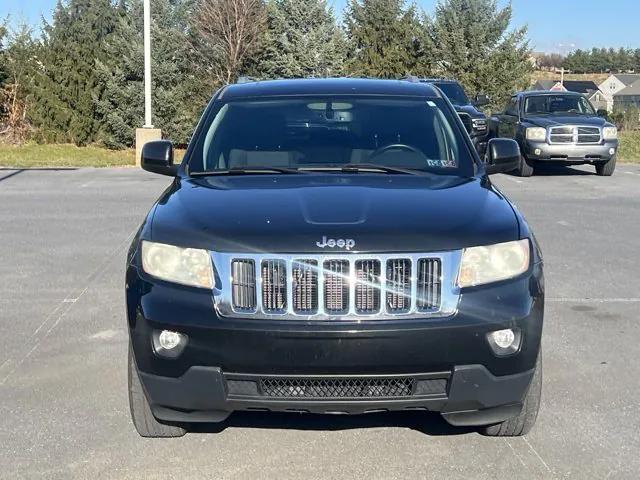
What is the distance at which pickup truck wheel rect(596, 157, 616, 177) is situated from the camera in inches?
678

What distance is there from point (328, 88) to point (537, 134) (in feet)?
40.1

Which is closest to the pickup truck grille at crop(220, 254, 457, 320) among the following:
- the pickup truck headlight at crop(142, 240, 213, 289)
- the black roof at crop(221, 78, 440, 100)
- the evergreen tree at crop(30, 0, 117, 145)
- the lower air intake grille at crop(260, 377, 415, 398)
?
the pickup truck headlight at crop(142, 240, 213, 289)

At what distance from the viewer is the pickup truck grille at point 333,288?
3551mm

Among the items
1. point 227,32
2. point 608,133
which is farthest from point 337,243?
point 227,32

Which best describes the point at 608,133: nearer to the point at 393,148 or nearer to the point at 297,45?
the point at 393,148

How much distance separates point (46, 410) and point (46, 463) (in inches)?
26.5

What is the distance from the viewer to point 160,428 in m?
4.09

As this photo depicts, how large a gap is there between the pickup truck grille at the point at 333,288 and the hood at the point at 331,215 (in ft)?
0.18

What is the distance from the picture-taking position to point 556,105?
18234 mm

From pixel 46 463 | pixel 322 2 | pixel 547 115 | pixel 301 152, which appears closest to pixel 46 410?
pixel 46 463

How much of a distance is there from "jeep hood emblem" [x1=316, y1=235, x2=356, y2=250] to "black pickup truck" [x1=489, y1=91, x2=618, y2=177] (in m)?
14.0

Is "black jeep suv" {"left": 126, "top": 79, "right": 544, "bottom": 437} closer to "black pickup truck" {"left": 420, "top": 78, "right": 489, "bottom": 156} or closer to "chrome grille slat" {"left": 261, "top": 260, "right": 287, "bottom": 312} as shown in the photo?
"chrome grille slat" {"left": 261, "top": 260, "right": 287, "bottom": 312}

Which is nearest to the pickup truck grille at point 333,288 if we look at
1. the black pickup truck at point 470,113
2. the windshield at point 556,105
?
the windshield at point 556,105

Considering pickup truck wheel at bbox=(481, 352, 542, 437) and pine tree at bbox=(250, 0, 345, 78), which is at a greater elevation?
pine tree at bbox=(250, 0, 345, 78)
